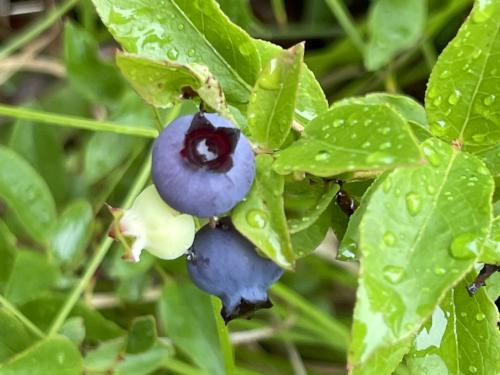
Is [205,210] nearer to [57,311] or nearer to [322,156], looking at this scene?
[322,156]

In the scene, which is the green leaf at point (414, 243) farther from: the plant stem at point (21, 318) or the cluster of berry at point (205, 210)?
the plant stem at point (21, 318)

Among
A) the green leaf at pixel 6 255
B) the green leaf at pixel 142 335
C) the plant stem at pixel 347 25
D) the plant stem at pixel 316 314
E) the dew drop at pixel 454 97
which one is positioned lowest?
the plant stem at pixel 316 314

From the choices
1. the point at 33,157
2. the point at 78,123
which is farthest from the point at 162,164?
the point at 33,157

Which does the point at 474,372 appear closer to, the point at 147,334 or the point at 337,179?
the point at 337,179

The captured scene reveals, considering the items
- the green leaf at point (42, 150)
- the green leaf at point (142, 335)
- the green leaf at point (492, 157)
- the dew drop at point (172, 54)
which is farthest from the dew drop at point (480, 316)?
the green leaf at point (42, 150)

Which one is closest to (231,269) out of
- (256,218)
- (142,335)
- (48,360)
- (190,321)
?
(256,218)

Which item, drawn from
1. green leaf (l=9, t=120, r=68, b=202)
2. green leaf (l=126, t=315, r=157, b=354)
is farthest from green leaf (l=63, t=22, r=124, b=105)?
green leaf (l=126, t=315, r=157, b=354)

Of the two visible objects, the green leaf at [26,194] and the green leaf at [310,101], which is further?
the green leaf at [26,194]
